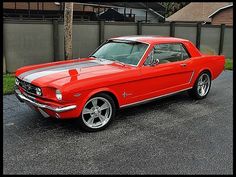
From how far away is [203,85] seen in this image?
6.70 m

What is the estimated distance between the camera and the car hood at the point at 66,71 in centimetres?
437

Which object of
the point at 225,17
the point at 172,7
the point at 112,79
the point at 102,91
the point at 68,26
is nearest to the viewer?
the point at 102,91

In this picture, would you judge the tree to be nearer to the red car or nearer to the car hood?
the red car

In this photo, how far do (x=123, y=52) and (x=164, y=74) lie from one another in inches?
36.0

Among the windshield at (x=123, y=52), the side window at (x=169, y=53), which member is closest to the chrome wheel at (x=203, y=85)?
the side window at (x=169, y=53)

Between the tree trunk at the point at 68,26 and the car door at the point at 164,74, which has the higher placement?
the tree trunk at the point at 68,26

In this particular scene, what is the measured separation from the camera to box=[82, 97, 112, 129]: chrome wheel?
4.53 m

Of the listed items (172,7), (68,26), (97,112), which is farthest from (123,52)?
(172,7)

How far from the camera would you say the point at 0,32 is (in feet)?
28.9

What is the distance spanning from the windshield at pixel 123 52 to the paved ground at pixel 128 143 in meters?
1.05

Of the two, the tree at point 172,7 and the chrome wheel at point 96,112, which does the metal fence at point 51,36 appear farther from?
the tree at point 172,7

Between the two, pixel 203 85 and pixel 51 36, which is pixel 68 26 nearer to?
pixel 51 36

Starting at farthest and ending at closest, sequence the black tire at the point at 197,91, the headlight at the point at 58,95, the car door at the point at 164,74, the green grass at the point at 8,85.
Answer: the green grass at the point at 8,85, the black tire at the point at 197,91, the car door at the point at 164,74, the headlight at the point at 58,95

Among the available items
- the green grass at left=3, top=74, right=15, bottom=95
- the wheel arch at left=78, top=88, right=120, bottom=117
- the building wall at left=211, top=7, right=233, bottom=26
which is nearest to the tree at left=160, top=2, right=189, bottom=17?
the building wall at left=211, top=7, right=233, bottom=26
